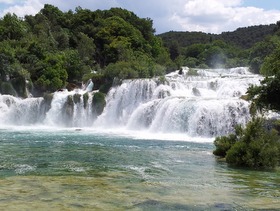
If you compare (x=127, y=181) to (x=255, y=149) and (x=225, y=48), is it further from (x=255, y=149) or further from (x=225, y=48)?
(x=225, y=48)

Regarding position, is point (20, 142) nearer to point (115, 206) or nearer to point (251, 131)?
point (251, 131)

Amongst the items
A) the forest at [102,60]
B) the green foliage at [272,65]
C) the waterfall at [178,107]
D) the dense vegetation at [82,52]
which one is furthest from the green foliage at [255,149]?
the dense vegetation at [82,52]

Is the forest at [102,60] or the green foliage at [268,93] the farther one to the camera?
the forest at [102,60]

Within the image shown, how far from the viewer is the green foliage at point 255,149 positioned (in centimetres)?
1742

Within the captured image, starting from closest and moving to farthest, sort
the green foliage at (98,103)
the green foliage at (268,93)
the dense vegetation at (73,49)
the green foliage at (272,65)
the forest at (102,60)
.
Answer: the green foliage at (272,65), the green foliage at (268,93), the forest at (102,60), the green foliage at (98,103), the dense vegetation at (73,49)

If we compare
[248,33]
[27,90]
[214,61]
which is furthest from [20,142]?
[248,33]

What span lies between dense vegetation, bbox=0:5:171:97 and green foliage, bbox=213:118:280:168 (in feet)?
87.2

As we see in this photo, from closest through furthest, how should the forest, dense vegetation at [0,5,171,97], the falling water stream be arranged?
the falling water stream < the forest < dense vegetation at [0,5,171,97]

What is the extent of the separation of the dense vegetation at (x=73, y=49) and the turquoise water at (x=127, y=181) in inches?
944

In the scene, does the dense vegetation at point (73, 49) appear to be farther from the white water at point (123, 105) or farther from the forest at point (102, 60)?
the white water at point (123, 105)

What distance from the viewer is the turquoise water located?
1073cm

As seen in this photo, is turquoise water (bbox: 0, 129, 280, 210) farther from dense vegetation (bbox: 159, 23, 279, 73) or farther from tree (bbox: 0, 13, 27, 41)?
tree (bbox: 0, 13, 27, 41)

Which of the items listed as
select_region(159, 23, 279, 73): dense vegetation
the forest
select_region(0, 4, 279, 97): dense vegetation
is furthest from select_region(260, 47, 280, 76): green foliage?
select_region(0, 4, 279, 97): dense vegetation

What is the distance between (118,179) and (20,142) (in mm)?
12877
